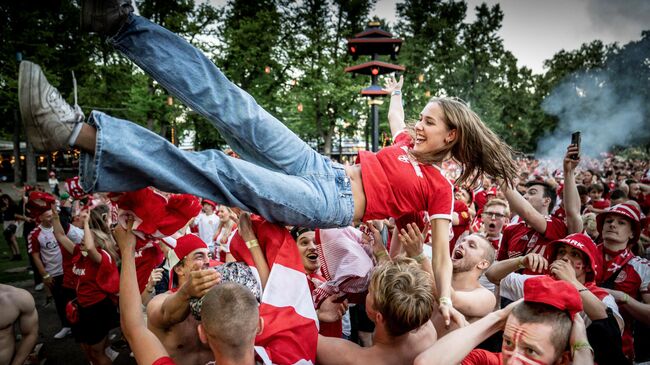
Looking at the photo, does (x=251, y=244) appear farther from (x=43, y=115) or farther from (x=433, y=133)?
(x=433, y=133)

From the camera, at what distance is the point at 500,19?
35.0 m

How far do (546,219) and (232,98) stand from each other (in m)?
3.35

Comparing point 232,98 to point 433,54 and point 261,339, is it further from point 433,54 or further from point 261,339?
point 433,54

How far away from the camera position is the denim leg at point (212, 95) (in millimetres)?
2447

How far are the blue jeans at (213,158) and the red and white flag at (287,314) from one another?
37 cm

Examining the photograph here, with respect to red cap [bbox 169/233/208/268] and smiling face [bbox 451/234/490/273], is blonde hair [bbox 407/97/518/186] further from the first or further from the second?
red cap [bbox 169/233/208/268]

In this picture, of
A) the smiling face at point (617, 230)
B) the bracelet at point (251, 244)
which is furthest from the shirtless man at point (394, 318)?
the smiling face at point (617, 230)

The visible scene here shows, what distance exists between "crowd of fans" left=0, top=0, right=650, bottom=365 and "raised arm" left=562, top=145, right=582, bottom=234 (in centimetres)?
1

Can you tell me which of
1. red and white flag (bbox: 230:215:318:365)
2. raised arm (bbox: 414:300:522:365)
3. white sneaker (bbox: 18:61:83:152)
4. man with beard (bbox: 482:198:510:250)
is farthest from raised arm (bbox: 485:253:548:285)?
white sneaker (bbox: 18:61:83:152)

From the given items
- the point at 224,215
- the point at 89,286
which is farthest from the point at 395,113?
the point at 224,215

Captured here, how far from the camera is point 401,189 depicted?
287 centimetres

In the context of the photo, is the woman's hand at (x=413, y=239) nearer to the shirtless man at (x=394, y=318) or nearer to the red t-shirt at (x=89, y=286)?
the shirtless man at (x=394, y=318)

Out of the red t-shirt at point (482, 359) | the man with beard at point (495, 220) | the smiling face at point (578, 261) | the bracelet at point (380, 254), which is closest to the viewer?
the red t-shirt at point (482, 359)

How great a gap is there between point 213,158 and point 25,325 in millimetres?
2744
